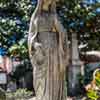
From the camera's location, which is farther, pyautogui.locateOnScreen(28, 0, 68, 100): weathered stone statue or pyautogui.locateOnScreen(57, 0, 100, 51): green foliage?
pyautogui.locateOnScreen(57, 0, 100, 51): green foliage

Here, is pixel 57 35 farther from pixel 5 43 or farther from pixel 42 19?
pixel 5 43

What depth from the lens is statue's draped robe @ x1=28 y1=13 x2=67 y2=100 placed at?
17.1 ft

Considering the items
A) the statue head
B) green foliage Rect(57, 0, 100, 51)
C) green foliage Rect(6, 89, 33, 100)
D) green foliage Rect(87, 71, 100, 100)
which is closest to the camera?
the statue head

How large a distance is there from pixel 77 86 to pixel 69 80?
0.45 meters

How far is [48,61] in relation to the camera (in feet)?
17.2

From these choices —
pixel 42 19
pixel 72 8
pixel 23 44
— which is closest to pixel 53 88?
pixel 42 19

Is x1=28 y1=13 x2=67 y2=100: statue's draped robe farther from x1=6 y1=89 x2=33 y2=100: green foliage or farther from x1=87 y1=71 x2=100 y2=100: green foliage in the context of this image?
x1=6 y1=89 x2=33 y2=100: green foliage

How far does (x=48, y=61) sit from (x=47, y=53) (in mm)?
113

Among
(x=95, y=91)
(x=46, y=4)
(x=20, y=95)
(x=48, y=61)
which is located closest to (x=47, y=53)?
(x=48, y=61)

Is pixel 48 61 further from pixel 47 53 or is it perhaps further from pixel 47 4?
pixel 47 4

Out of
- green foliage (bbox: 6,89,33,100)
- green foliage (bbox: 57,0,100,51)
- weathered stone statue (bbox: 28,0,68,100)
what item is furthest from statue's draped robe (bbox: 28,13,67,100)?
green foliage (bbox: 57,0,100,51)

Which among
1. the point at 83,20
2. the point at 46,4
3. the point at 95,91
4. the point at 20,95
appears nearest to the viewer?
the point at 46,4

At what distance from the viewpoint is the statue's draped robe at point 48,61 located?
Answer: 521 centimetres

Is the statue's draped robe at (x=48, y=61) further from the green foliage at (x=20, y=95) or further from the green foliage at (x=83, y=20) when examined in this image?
the green foliage at (x=83, y=20)
